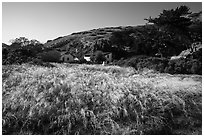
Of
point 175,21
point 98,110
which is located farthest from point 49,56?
point 98,110

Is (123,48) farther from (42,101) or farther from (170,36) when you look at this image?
(42,101)

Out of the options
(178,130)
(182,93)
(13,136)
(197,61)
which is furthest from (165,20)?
(13,136)

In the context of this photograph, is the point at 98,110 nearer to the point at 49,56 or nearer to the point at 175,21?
the point at 175,21

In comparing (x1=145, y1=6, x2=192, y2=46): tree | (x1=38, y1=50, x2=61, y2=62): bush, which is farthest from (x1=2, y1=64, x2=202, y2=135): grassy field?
(x1=38, y1=50, x2=61, y2=62): bush

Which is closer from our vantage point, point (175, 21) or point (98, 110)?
point (98, 110)

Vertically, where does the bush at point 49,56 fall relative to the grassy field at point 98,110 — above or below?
below

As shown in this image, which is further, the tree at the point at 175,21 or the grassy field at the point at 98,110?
the tree at the point at 175,21

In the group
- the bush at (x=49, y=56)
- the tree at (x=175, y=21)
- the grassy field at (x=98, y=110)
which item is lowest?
the bush at (x=49, y=56)

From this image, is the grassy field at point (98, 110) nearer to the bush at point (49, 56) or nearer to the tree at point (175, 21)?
the tree at point (175, 21)

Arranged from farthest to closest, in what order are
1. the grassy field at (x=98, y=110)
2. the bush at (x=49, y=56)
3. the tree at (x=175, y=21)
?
the bush at (x=49, y=56) < the tree at (x=175, y=21) < the grassy field at (x=98, y=110)

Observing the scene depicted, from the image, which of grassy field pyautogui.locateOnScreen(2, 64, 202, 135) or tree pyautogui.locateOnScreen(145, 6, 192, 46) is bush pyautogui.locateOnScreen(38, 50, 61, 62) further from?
grassy field pyautogui.locateOnScreen(2, 64, 202, 135)

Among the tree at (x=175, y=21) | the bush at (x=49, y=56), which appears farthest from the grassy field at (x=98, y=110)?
the bush at (x=49, y=56)

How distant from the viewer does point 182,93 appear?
15.1ft

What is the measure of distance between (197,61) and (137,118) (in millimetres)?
6929
